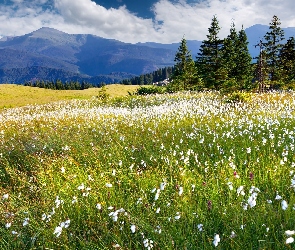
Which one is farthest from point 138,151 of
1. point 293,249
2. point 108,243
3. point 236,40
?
point 236,40

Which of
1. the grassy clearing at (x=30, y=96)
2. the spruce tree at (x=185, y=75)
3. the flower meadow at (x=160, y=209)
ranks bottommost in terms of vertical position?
the flower meadow at (x=160, y=209)

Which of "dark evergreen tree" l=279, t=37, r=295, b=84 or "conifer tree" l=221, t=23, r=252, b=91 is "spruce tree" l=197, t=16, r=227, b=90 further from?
"dark evergreen tree" l=279, t=37, r=295, b=84

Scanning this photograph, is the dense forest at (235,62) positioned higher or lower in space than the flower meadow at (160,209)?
higher

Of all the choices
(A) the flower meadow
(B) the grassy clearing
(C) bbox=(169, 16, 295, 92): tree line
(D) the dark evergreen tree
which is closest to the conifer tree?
(C) bbox=(169, 16, 295, 92): tree line

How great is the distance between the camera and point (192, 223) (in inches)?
123

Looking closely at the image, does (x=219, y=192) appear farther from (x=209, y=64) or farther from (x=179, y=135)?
(x=209, y=64)

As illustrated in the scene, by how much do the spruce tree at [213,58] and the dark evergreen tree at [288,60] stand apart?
30.9ft

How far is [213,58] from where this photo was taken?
129ft

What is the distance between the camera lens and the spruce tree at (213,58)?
126 feet

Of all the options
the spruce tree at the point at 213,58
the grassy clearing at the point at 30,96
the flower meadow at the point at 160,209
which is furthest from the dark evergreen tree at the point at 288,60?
the flower meadow at the point at 160,209

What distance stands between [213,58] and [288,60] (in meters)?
11.7

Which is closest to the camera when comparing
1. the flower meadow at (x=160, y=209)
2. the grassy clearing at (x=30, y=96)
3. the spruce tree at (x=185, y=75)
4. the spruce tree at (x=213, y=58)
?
the flower meadow at (x=160, y=209)

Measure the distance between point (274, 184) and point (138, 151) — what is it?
337 centimetres

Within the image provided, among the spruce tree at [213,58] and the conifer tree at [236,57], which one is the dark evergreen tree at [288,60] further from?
the spruce tree at [213,58]
